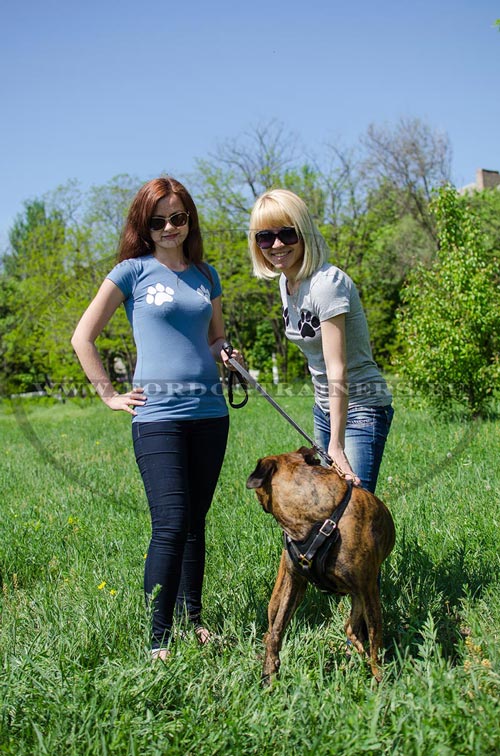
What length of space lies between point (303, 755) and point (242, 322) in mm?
24232

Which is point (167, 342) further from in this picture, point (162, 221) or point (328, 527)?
point (328, 527)

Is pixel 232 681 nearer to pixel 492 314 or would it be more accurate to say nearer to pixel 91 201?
pixel 492 314

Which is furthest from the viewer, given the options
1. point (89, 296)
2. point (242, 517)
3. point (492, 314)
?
point (89, 296)

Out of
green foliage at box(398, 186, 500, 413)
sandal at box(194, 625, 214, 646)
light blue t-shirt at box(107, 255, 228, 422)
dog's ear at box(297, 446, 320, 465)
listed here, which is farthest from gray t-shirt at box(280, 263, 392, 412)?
green foliage at box(398, 186, 500, 413)

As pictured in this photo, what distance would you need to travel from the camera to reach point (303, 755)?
7.06 feet

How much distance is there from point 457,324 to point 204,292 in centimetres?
774

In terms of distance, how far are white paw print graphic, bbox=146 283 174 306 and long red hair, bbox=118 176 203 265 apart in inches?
9.8

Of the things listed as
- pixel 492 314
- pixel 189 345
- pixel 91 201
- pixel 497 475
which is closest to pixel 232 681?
pixel 189 345

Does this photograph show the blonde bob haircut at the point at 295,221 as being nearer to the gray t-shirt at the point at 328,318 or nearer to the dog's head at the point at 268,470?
the gray t-shirt at the point at 328,318

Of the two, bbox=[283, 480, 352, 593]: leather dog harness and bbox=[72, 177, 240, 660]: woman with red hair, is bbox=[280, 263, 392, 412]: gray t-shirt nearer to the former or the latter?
bbox=[72, 177, 240, 660]: woman with red hair

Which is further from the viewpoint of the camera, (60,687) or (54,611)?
(54,611)

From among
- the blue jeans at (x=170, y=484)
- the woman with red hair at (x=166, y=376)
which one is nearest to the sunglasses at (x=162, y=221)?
the woman with red hair at (x=166, y=376)

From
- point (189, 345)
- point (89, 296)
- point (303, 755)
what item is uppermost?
point (89, 296)

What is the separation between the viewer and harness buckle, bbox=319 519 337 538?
254cm
